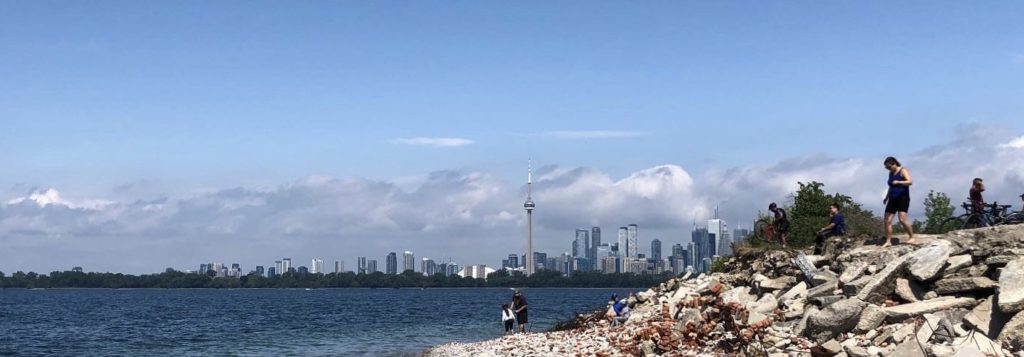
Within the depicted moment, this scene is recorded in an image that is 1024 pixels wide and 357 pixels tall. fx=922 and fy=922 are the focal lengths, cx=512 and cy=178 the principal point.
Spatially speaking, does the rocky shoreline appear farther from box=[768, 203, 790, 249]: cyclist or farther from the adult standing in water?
box=[768, 203, 790, 249]: cyclist

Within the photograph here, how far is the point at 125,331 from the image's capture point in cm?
5856

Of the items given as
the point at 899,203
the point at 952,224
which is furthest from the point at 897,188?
the point at 952,224

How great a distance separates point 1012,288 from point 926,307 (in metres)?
1.66

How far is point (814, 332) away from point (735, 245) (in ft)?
62.3

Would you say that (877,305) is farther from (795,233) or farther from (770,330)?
(795,233)

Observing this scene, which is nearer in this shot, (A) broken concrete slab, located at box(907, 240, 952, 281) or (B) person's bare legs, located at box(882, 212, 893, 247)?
(A) broken concrete slab, located at box(907, 240, 952, 281)

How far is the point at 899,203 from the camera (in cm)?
2069

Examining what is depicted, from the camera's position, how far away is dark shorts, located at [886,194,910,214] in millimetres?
20641

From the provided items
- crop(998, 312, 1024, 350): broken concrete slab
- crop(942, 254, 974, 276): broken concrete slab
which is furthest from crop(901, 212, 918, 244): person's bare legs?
crop(998, 312, 1024, 350): broken concrete slab

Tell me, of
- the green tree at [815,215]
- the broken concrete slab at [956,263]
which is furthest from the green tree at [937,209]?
the broken concrete slab at [956,263]

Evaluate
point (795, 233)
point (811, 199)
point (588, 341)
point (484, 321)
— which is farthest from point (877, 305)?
point (484, 321)

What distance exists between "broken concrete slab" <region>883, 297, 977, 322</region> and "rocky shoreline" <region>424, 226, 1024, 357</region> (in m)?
0.02

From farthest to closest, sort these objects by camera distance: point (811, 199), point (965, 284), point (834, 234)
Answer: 1. point (811, 199)
2. point (834, 234)
3. point (965, 284)

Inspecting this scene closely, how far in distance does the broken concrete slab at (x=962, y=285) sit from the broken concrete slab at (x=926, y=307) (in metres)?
0.43
